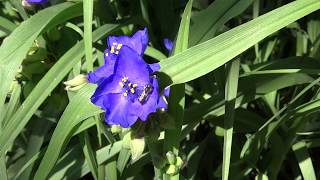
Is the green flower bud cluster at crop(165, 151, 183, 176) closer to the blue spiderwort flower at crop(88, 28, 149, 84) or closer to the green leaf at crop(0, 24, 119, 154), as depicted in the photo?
the blue spiderwort flower at crop(88, 28, 149, 84)

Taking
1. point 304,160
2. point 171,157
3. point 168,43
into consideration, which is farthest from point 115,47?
point 304,160

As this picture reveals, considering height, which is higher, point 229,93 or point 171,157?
point 229,93

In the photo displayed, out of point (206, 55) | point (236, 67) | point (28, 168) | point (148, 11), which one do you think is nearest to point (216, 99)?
point (236, 67)

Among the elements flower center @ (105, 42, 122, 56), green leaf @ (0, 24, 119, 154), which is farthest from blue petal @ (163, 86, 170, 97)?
green leaf @ (0, 24, 119, 154)

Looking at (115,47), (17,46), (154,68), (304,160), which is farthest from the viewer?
(304,160)

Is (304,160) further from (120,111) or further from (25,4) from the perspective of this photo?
(25,4)

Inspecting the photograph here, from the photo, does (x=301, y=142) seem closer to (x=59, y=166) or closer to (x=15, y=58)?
(x=59, y=166)

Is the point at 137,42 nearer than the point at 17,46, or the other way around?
the point at 137,42
